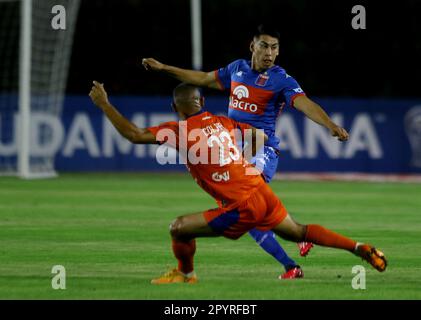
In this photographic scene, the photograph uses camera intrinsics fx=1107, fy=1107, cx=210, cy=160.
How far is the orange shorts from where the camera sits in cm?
927

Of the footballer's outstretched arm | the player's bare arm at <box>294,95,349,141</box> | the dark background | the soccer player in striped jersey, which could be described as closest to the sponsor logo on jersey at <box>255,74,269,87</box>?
the soccer player in striped jersey

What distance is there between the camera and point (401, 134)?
26.0 metres

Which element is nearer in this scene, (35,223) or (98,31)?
(35,223)

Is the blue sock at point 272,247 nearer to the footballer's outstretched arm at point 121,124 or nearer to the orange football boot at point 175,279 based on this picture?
the orange football boot at point 175,279

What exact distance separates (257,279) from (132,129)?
1.84 m

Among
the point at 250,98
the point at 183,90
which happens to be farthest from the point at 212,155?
the point at 250,98

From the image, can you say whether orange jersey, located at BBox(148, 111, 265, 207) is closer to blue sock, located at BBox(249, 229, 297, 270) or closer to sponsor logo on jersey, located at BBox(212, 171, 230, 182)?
sponsor logo on jersey, located at BBox(212, 171, 230, 182)

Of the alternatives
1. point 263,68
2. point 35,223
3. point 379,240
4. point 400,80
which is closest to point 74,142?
point 400,80

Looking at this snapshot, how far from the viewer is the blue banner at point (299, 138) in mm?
26109

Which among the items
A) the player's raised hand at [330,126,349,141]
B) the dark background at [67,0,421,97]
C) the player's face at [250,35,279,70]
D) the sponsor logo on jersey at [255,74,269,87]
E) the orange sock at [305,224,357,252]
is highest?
the dark background at [67,0,421,97]

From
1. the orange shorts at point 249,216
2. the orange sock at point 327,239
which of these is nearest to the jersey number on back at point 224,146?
the orange shorts at point 249,216

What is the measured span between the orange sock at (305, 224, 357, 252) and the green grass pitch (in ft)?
1.11
